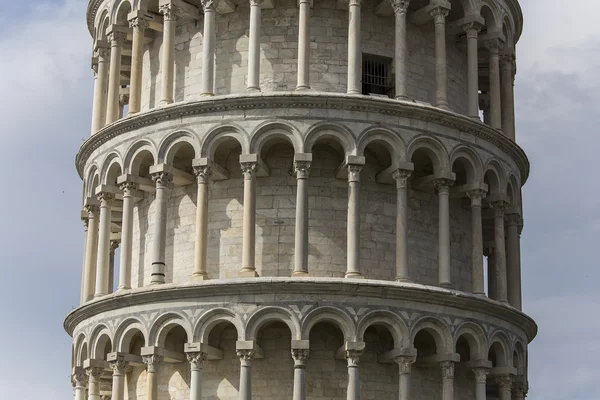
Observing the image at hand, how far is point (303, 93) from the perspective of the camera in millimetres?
32094

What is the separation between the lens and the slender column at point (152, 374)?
3159 centimetres

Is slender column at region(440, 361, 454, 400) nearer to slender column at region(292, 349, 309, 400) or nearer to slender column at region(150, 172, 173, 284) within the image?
slender column at region(292, 349, 309, 400)

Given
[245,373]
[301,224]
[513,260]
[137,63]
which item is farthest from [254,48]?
[513,260]

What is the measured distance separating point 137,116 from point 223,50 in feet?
8.90

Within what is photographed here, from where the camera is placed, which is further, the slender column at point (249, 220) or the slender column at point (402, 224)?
the slender column at point (402, 224)

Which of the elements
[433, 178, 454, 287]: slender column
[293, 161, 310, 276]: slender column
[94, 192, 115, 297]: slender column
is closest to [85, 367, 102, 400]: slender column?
[94, 192, 115, 297]: slender column

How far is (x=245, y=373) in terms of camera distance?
30.4 metres

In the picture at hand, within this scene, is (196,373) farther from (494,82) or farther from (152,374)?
(494,82)

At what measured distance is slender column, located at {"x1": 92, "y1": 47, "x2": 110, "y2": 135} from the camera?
120 feet

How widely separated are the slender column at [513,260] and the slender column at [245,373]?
26.5ft

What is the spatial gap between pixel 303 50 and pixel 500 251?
22.9 feet

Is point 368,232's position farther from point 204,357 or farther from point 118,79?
point 118,79

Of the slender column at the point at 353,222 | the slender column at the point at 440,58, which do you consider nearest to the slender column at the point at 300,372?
the slender column at the point at 353,222

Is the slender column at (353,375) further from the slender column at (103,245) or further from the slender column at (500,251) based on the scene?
the slender column at (103,245)
